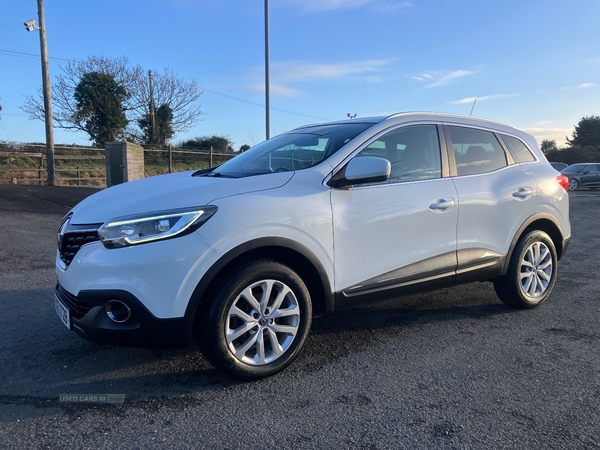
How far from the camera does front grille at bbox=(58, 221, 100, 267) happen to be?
2.99m

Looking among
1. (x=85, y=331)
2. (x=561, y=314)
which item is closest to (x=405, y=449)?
(x=85, y=331)

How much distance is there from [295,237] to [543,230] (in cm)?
303

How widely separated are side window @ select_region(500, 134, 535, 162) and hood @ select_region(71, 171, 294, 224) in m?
2.53

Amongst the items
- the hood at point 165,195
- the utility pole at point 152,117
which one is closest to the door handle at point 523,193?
the hood at point 165,195

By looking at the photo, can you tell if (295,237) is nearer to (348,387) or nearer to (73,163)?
(348,387)

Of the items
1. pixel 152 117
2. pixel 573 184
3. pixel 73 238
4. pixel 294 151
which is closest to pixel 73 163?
pixel 152 117

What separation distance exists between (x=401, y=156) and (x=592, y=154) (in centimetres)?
4851

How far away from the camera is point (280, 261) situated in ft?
10.9

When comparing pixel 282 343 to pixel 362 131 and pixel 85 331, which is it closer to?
pixel 85 331

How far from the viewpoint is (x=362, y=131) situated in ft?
12.5

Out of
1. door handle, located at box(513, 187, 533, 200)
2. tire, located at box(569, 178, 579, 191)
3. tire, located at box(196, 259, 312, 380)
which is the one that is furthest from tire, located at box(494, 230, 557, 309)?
tire, located at box(569, 178, 579, 191)

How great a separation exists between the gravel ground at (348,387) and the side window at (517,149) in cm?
149

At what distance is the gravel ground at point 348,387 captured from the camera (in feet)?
8.39

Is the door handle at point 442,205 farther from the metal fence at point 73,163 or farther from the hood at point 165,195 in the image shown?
the metal fence at point 73,163
